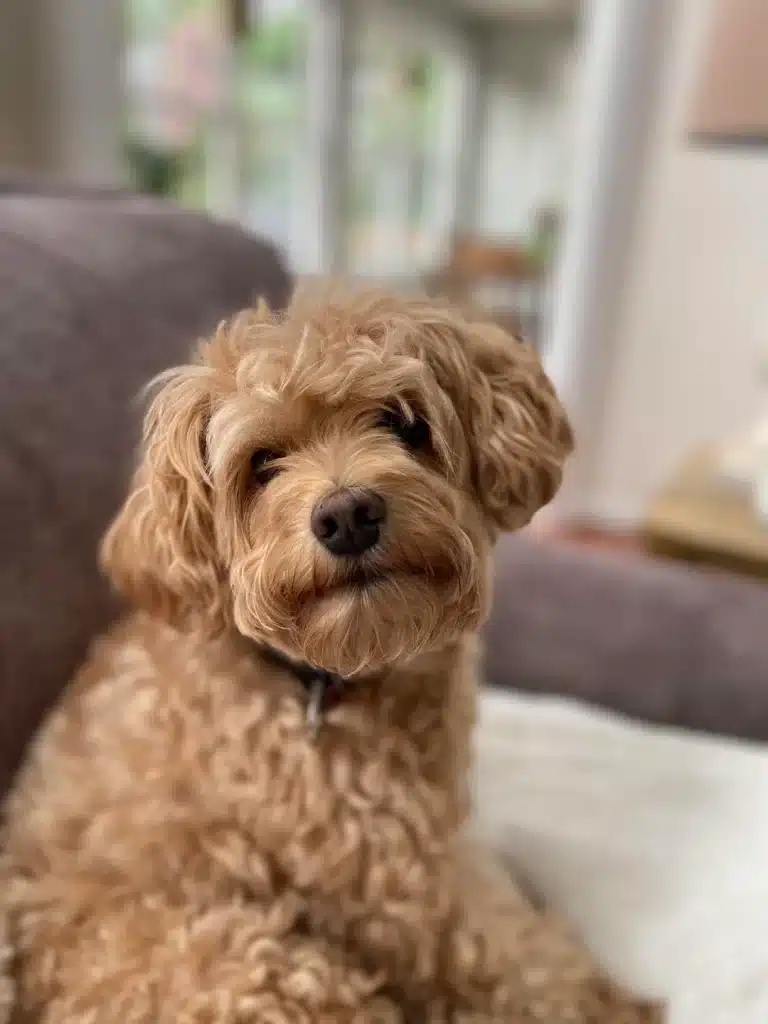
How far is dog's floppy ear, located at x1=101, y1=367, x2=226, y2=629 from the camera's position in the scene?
808 millimetres

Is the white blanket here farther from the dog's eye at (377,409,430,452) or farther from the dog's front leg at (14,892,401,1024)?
the dog's eye at (377,409,430,452)

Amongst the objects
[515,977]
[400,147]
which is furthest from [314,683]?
[400,147]

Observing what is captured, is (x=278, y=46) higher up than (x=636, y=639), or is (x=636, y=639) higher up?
(x=278, y=46)

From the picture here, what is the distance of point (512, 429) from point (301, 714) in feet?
1.13

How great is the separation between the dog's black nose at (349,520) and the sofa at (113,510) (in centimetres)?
40

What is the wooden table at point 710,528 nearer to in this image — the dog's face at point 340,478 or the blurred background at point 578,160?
the blurred background at point 578,160

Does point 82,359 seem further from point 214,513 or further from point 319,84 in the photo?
point 319,84

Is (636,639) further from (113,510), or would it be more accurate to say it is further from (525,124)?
(525,124)

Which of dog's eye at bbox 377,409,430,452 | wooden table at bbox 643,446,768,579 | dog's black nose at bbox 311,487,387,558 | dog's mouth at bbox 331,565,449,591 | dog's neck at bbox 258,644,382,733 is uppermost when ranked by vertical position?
dog's eye at bbox 377,409,430,452

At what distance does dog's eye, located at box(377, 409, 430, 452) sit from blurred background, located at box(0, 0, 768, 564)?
27 centimetres

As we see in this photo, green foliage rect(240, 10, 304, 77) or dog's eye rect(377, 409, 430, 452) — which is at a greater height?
green foliage rect(240, 10, 304, 77)

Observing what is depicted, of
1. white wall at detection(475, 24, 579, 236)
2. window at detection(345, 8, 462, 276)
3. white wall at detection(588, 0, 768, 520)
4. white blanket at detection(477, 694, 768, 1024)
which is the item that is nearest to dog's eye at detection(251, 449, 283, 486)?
white blanket at detection(477, 694, 768, 1024)

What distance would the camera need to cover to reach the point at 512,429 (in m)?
0.83

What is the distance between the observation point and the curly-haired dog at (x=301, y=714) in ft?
2.52
